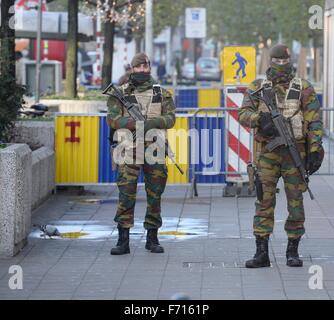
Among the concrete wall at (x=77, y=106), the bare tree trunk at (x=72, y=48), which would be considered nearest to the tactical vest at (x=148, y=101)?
the concrete wall at (x=77, y=106)

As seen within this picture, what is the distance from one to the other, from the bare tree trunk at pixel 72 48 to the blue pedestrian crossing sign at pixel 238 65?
956cm

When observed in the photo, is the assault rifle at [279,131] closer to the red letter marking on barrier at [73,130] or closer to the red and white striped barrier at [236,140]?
the red and white striped barrier at [236,140]

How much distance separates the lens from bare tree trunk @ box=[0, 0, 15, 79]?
13.5m

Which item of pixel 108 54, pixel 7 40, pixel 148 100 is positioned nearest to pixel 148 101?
pixel 148 100

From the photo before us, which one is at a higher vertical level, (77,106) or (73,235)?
(77,106)

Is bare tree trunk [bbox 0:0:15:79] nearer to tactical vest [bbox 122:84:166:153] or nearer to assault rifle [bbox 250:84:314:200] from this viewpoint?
tactical vest [bbox 122:84:166:153]

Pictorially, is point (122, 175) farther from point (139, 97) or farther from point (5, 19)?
point (5, 19)

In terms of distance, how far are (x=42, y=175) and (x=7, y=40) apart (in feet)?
5.35

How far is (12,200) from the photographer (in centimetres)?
1054

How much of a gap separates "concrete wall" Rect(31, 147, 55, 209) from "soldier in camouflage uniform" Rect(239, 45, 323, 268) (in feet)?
13.5

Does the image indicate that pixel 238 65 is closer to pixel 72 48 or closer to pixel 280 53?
pixel 280 53

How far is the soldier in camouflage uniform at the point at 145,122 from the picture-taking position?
34.7 ft

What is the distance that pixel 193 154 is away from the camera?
1537 cm
